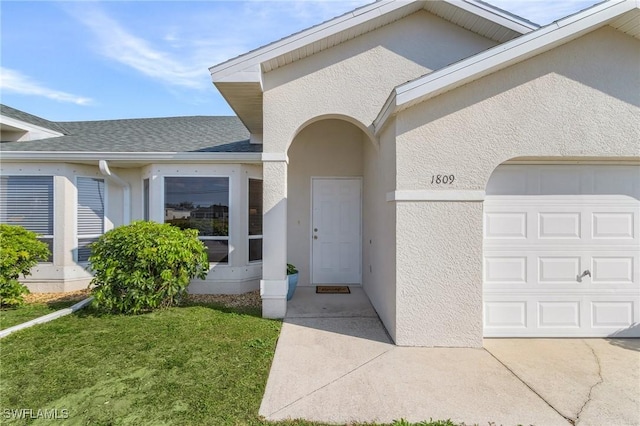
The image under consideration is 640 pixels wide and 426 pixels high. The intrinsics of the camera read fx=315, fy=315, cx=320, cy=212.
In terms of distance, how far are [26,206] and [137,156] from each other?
9.84 feet

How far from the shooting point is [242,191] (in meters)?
7.75

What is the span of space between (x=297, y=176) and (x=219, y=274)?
10.3 ft

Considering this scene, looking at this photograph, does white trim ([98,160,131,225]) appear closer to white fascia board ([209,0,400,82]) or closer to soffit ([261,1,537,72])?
white fascia board ([209,0,400,82])

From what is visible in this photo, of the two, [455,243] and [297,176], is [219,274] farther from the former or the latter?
[455,243]

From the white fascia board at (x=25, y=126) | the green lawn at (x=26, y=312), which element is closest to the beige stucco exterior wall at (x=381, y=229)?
the green lawn at (x=26, y=312)

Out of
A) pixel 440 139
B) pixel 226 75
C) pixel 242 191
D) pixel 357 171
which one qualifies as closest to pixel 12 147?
pixel 242 191

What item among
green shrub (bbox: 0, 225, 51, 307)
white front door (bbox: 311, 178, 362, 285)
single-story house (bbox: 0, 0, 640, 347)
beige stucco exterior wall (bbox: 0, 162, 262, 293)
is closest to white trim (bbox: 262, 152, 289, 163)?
single-story house (bbox: 0, 0, 640, 347)

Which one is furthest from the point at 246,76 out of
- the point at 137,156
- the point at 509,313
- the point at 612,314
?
the point at 612,314

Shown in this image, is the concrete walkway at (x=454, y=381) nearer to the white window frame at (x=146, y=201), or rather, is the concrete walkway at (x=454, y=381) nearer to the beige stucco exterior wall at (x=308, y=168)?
the beige stucco exterior wall at (x=308, y=168)

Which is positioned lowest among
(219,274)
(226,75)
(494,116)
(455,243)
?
(219,274)

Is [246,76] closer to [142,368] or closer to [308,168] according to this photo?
[308,168]

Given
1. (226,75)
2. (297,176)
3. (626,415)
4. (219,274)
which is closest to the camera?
(626,415)

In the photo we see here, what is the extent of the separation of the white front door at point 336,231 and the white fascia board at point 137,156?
2.02 m

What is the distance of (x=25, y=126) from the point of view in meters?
8.65
